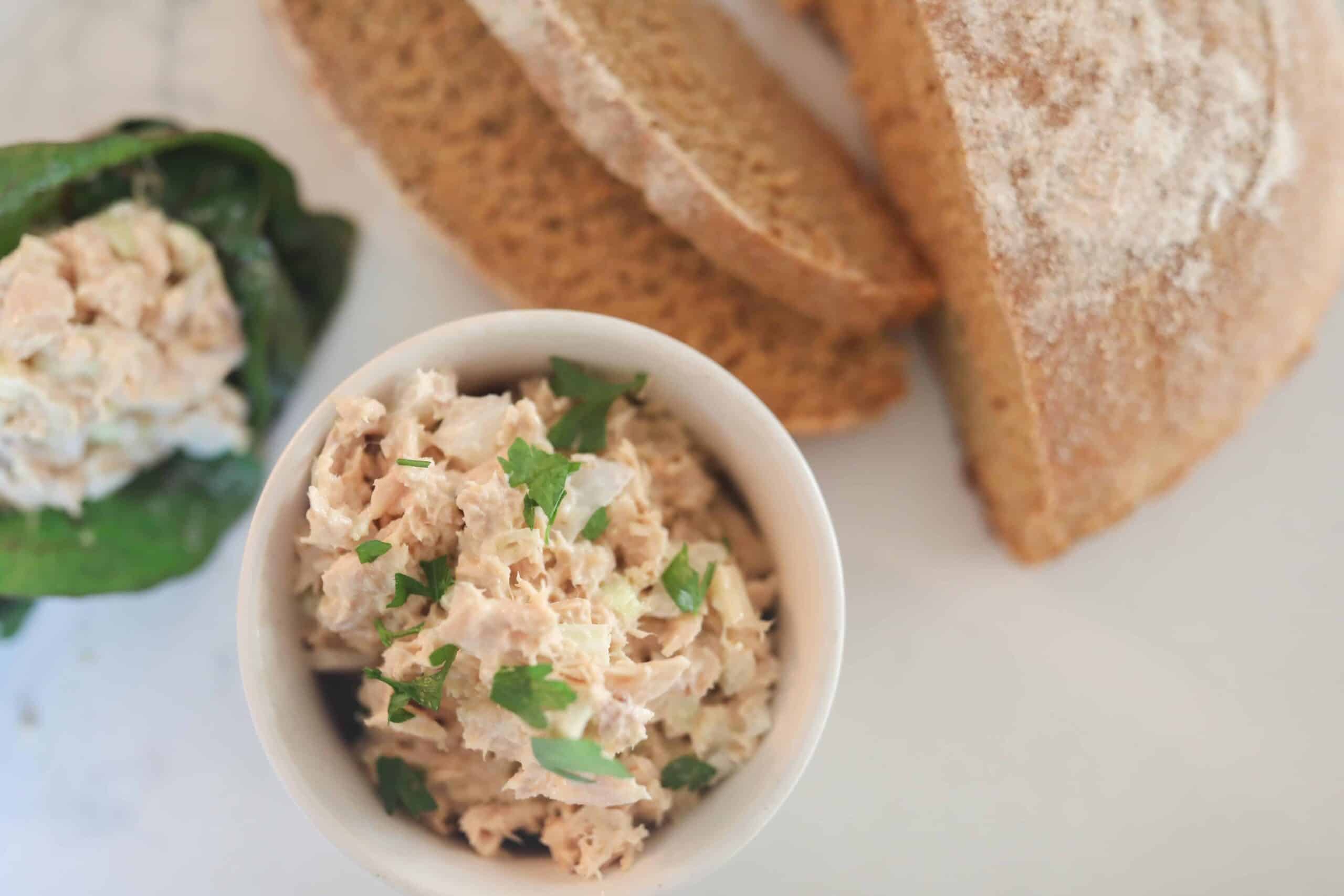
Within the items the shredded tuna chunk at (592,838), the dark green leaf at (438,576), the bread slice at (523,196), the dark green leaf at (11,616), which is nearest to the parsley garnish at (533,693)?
the dark green leaf at (438,576)

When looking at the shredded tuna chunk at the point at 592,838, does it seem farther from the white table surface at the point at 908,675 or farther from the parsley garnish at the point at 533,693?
the white table surface at the point at 908,675

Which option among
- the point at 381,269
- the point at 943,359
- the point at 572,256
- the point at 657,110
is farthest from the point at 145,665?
the point at 943,359

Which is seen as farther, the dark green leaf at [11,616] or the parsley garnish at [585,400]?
the dark green leaf at [11,616]

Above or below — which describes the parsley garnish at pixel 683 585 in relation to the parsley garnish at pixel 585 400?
below

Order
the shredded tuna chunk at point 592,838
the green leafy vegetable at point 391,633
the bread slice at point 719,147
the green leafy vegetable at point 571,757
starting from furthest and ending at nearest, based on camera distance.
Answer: the bread slice at point 719,147 < the shredded tuna chunk at point 592,838 < the green leafy vegetable at point 391,633 < the green leafy vegetable at point 571,757

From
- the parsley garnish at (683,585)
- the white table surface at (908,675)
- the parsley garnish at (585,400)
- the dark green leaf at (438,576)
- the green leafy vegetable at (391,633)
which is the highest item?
the dark green leaf at (438,576)

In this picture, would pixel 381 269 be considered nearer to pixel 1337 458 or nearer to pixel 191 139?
pixel 191 139
